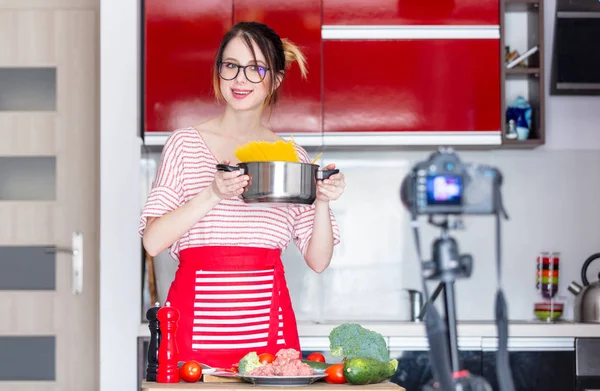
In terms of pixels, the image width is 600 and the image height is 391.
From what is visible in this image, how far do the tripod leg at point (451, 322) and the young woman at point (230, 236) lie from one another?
103 centimetres

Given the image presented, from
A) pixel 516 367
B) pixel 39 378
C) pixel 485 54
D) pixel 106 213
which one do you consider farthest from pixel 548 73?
pixel 39 378

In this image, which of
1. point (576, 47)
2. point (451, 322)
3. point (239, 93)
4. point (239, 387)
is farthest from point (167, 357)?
point (576, 47)

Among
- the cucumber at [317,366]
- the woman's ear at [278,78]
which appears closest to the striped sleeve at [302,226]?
the woman's ear at [278,78]

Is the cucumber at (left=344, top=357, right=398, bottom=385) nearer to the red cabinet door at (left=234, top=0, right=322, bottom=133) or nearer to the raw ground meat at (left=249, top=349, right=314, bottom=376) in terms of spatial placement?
the raw ground meat at (left=249, top=349, right=314, bottom=376)

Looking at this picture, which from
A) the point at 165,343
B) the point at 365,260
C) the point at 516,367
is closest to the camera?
the point at 165,343

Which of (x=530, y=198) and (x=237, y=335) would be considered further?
(x=530, y=198)

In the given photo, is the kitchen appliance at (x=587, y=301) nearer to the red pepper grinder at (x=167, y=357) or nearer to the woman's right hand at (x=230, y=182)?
the woman's right hand at (x=230, y=182)

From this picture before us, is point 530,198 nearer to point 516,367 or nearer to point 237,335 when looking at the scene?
point 516,367

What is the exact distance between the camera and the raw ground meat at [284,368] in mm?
1415

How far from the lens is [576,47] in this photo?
3.74 metres

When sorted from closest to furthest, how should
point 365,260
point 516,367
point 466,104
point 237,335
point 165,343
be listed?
point 165,343
point 237,335
point 516,367
point 466,104
point 365,260

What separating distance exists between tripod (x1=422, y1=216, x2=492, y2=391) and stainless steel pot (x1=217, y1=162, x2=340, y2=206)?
87cm

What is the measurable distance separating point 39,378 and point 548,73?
102 inches

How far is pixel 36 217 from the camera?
385 centimetres
